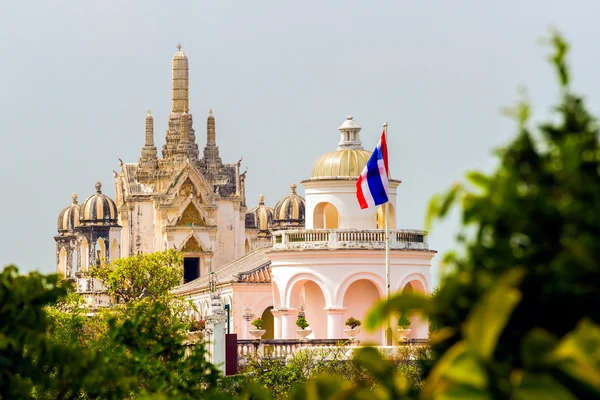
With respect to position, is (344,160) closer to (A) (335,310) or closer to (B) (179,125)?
(A) (335,310)

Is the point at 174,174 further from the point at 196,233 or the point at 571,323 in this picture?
the point at 571,323

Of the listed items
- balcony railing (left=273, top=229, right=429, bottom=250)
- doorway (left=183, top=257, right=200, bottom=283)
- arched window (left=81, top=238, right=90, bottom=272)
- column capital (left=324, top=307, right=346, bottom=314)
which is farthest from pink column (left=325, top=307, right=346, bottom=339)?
arched window (left=81, top=238, right=90, bottom=272)

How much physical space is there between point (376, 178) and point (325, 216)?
7.34m

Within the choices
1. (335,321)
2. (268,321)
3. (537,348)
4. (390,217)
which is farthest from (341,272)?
(537,348)

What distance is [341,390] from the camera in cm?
753

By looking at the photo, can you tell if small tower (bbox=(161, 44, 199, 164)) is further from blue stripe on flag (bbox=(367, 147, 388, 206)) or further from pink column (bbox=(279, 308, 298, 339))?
blue stripe on flag (bbox=(367, 147, 388, 206))

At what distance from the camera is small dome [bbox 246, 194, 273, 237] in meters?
116

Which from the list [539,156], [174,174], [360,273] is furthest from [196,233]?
[539,156]

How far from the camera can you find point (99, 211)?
4277 inches

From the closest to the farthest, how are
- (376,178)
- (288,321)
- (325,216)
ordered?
(376,178), (288,321), (325,216)

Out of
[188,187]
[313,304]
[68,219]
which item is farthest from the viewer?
[68,219]

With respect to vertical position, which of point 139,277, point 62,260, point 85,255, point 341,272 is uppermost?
point 62,260

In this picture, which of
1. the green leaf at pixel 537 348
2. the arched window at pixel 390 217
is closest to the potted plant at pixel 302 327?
the arched window at pixel 390 217

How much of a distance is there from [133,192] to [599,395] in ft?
315
